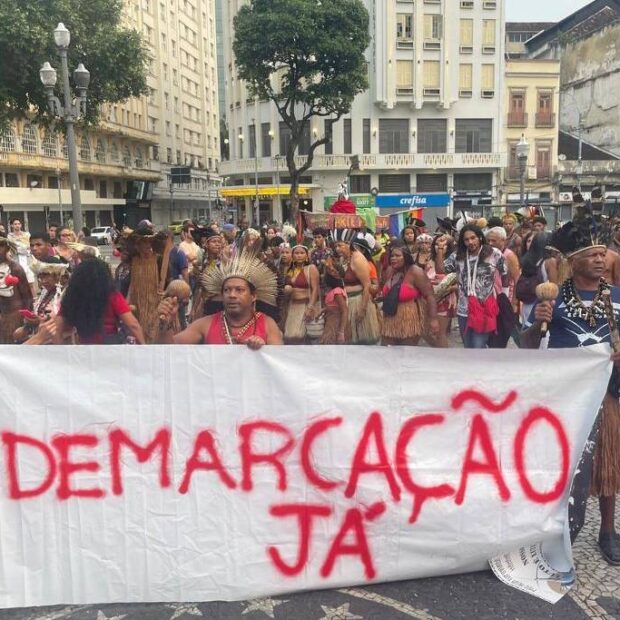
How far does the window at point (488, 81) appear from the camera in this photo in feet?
148

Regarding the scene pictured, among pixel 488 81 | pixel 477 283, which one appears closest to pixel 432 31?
pixel 488 81

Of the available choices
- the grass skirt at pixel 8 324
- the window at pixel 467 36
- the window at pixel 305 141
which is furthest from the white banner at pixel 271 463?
the window at pixel 467 36

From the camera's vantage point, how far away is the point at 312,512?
295 centimetres

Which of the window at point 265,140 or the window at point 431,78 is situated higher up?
the window at point 431,78

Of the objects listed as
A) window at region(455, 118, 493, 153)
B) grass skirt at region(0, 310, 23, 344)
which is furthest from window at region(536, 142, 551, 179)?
grass skirt at region(0, 310, 23, 344)

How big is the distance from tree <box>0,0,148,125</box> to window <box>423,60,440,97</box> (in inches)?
951

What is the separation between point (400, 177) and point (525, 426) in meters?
44.3

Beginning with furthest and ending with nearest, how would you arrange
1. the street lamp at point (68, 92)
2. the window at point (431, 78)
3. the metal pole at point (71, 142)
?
the window at point (431, 78)
the metal pole at point (71, 142)
the street lamp at point (68, 92)

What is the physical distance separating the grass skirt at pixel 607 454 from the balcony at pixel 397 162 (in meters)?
42.7

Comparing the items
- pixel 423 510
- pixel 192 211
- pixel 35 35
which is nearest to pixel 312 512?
pixel 423 510

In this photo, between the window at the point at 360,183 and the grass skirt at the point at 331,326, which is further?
the window at the point at 360,183

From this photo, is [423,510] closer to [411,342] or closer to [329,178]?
[411,342]

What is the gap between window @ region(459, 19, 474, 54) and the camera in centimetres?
4426

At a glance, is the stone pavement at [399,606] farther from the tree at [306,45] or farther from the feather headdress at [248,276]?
the tree at [306,45]
